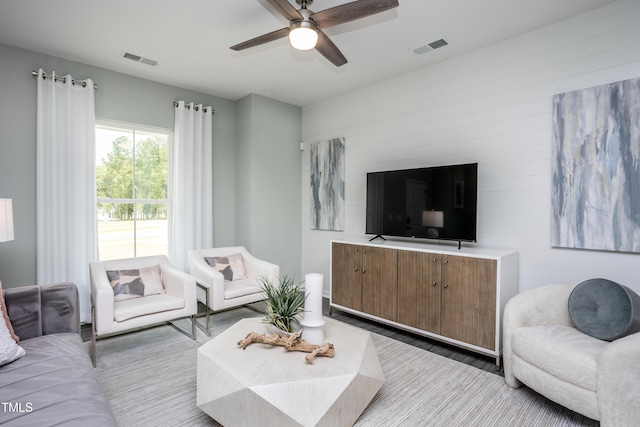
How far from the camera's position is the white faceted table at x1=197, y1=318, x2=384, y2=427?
5.29 feet

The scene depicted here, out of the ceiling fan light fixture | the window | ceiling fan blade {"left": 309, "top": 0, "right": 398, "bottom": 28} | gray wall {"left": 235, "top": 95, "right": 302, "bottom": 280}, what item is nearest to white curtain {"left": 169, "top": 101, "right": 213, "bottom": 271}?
the window

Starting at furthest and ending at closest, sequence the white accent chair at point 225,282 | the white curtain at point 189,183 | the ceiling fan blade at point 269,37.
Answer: the white curtain at point 189,183, the white accent chair at point 225,282, the ceiling fan blade at point 269,37

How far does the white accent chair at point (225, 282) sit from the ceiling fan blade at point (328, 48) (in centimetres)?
232

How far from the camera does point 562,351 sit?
1.99 m

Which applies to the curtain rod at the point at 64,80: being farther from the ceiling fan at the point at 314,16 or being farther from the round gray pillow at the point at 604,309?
the round gray pillow at the point at 604,309

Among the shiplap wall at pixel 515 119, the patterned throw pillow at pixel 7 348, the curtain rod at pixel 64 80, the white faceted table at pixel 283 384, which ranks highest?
the curtain rod at pixel 64 80

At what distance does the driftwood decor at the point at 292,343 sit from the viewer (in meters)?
1.93

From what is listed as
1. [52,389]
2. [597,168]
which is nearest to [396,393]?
[52,389]

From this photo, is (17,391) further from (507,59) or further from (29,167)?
(507,59)

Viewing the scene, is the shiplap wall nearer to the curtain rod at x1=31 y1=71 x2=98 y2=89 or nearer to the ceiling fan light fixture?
the ceiling fan light fixture

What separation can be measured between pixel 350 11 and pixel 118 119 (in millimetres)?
3193

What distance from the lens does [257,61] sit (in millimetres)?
3580

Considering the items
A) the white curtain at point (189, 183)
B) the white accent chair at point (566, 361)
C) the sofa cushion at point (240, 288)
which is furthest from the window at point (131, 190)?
Result: the white accent chair at point (566, 361)

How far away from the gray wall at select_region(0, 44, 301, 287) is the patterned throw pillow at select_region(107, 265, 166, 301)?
1.04 meters
